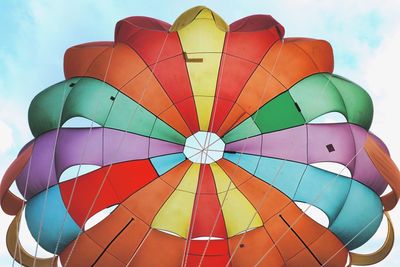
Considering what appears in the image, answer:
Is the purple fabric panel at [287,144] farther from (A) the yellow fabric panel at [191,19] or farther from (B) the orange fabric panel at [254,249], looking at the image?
(A) the yellow fabric panel at [191,19]

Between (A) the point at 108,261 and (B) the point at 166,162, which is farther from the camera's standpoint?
(B) the point at 166,162

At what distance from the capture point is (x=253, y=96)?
6.81 metres

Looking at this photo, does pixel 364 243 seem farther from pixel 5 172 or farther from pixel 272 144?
pixel 5 172

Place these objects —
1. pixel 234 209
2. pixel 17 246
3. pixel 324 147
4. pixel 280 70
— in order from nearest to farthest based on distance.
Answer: pixel 17 246 → pixel 324 147 → pixel 280 70 → pixel 234 209

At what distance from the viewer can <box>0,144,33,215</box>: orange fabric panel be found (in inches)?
240

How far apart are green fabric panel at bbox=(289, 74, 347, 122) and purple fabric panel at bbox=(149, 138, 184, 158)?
1.70 metres

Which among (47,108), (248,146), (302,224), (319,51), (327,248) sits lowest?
(327,248)

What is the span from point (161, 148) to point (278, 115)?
1630 millimetres

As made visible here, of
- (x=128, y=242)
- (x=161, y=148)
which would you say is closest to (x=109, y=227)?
(x=128, y=242)

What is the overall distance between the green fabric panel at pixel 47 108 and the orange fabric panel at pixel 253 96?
7.01 feet

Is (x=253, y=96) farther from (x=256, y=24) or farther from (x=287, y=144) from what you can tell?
(x=256, y=24)

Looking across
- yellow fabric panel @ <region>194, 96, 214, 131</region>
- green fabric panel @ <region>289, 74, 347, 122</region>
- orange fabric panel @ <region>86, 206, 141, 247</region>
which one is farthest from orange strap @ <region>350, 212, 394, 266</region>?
orange fabric panel @ <region>86, 206, 141, 247</region>

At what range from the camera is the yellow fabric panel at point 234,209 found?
6.64 metres

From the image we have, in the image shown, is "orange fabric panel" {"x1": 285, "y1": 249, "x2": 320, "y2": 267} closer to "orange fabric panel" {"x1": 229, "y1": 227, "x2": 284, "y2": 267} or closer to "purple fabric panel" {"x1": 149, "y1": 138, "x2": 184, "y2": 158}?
"orange fabric panel" {"x1": 229, "y1": 227, "x2": 284, "y2": 267}
